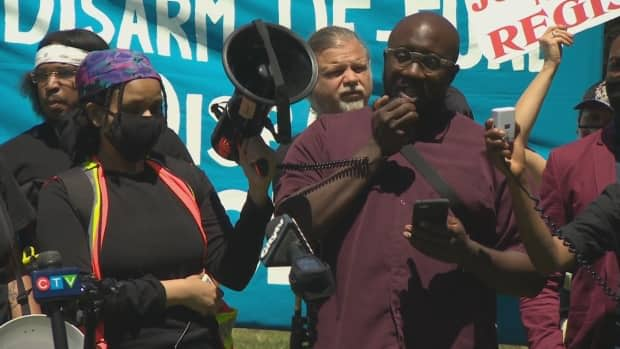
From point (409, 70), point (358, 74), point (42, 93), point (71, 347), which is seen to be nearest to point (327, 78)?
point (358, 74)

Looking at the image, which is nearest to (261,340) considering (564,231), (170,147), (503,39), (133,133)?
(503,39)

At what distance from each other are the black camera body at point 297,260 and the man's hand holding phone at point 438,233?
20.4 inches

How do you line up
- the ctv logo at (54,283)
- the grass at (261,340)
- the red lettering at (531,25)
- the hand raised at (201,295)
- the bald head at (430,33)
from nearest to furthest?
the ctv logo at (54,283)
the bald head at (430,33)
the hand raised at (201,295)
the red lettering at (531,25)
the grass at (261,340)

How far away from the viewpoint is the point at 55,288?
3.81m

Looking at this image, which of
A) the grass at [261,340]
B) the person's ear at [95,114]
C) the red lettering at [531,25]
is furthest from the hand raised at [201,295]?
the grass at [261,340]

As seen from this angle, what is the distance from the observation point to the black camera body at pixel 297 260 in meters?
3.54

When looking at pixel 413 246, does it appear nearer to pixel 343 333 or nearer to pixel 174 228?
pixel 343 333

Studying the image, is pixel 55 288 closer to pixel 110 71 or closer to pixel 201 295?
pixel 201 295

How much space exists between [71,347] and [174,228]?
554mm

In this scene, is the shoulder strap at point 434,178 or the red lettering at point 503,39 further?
the red lettering at point 503,39

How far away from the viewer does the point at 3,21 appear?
7383 mm

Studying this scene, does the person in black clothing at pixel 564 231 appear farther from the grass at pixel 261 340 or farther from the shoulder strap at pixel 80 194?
the grass at pixel 261 340

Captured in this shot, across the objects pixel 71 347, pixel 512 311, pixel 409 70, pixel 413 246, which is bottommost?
pixel 512 311

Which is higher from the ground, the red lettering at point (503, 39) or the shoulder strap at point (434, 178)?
the red lettering at point (503, 39)
